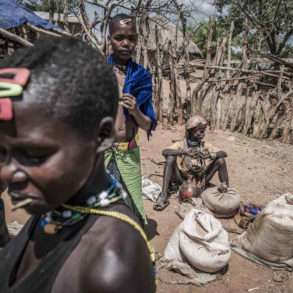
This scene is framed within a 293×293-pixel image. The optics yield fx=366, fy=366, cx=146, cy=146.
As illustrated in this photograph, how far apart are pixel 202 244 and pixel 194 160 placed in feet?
5.25

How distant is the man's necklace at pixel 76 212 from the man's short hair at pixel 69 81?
6.9 inches

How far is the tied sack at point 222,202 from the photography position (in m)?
4.11

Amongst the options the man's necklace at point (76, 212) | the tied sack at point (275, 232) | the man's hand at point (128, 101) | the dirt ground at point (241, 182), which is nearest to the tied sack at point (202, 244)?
the dirt ground at point (241, 182)

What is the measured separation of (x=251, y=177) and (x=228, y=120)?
2284 millimetres

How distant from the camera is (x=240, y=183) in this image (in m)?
5.23

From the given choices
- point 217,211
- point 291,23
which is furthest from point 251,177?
point 291,23

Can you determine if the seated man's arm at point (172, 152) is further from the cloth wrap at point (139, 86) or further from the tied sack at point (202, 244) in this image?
the cloth wrap at point (139, 86)

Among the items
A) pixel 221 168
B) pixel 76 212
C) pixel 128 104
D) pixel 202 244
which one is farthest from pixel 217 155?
pixel 76 212

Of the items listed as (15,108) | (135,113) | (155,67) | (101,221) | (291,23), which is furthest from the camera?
(291,23)

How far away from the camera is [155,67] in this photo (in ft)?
23.3

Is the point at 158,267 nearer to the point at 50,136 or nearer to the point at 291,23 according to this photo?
the point at 50,136

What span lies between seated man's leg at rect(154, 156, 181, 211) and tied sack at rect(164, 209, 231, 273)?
1052mm

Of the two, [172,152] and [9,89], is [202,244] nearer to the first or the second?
[172,152]

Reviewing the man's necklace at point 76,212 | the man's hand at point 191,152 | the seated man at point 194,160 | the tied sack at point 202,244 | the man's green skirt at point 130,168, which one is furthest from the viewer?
the man's hand at point 191,152
